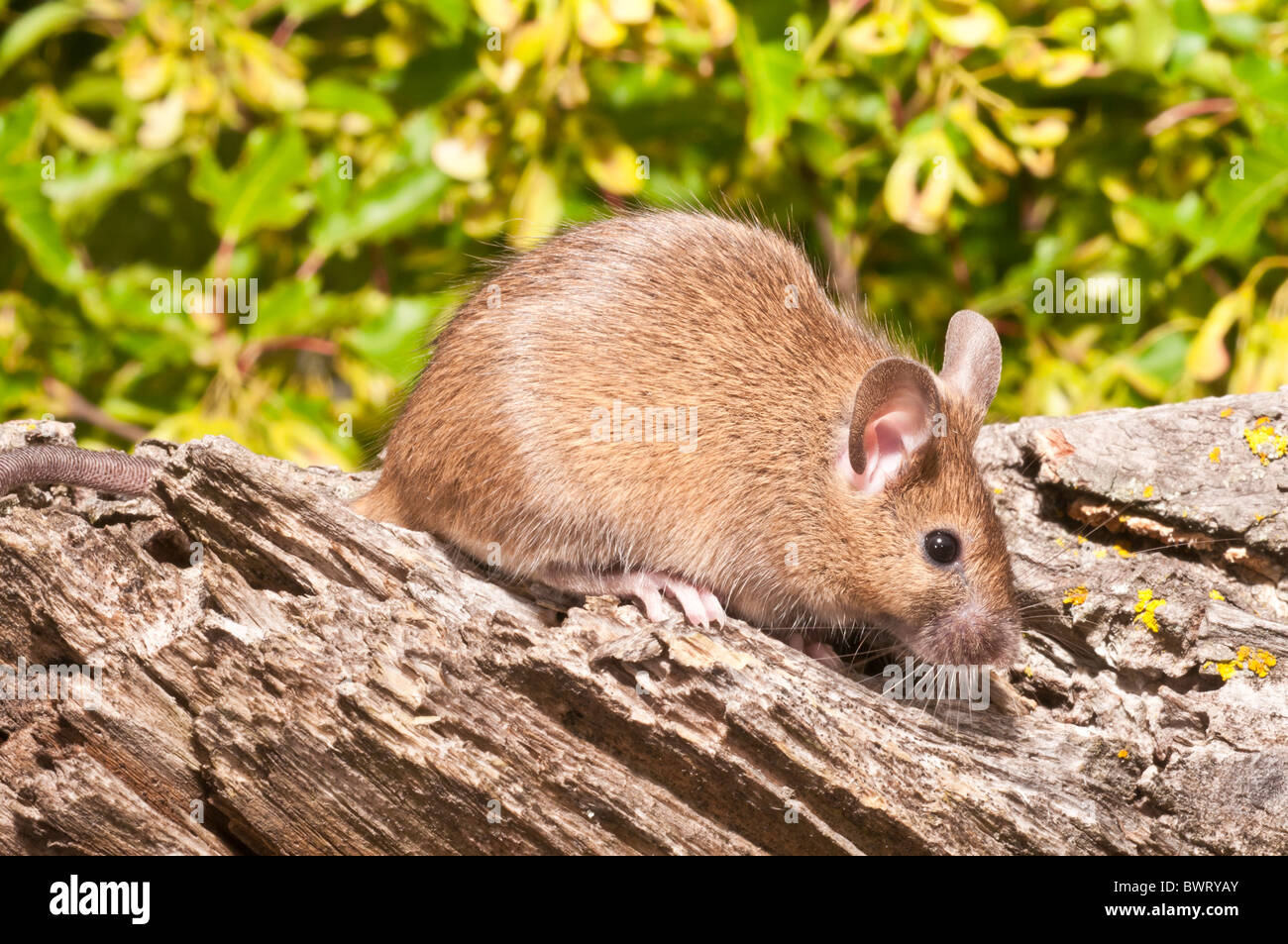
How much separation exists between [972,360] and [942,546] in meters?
0.67

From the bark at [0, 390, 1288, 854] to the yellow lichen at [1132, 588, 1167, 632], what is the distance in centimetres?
1

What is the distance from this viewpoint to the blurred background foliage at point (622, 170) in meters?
4.52

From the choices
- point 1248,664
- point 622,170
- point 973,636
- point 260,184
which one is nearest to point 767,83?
point 622,170

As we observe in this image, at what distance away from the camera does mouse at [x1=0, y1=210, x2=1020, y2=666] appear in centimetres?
321

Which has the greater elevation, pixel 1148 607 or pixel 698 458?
pixel 698 458

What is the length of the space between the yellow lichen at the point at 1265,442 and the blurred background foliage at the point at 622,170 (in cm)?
97

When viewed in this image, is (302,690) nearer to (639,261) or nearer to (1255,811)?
(639,261)

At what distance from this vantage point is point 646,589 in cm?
326

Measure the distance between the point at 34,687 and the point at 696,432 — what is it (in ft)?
6.00

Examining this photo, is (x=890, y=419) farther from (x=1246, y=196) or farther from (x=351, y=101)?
(x=351, y=101)

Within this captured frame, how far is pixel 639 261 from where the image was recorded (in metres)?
3.49
